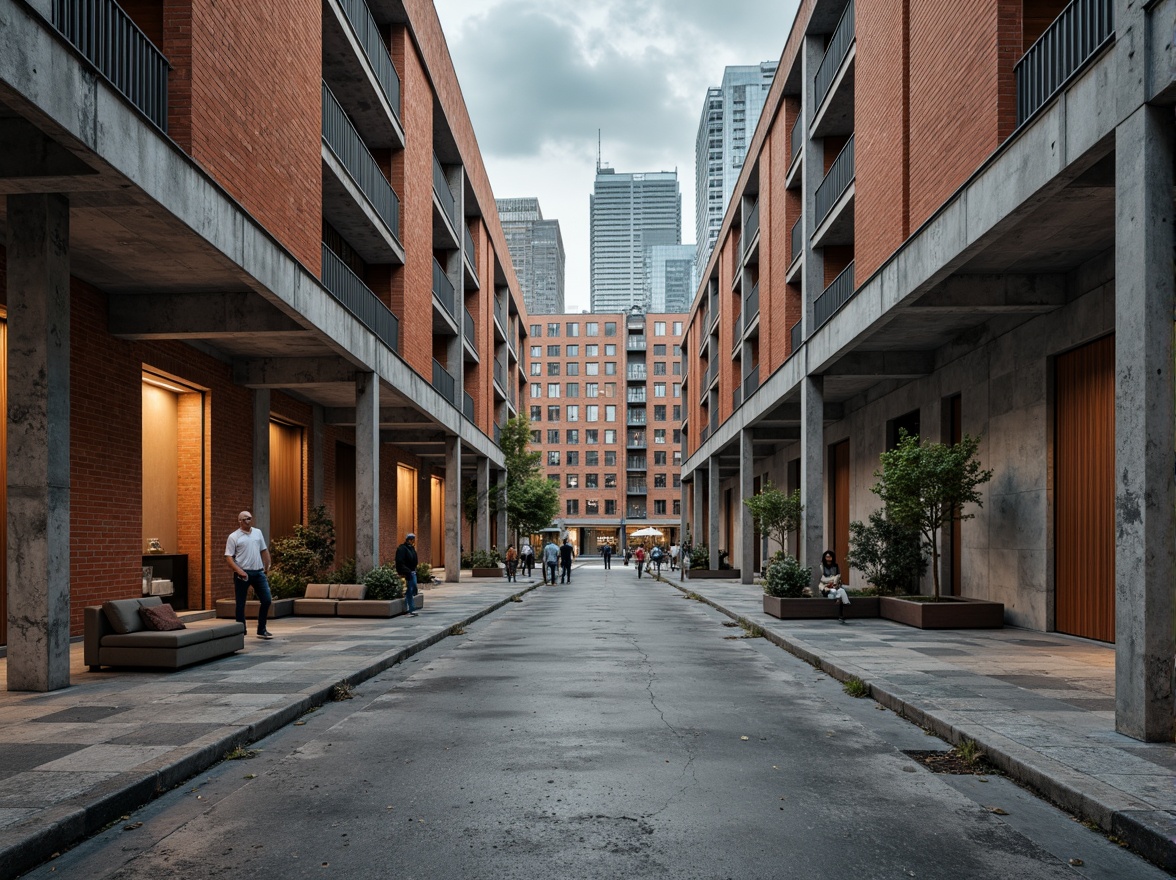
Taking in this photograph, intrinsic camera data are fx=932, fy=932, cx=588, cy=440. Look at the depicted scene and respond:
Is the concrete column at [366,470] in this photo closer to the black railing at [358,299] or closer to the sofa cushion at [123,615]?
the black railing at [358,299]

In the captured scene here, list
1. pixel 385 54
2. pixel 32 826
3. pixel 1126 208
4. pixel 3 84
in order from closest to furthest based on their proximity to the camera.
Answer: pixel 32 826 → pixel 3 84 → pixel 1126 208 → pixel 385 54

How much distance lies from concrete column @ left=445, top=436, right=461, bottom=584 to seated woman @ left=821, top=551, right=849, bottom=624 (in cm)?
1526

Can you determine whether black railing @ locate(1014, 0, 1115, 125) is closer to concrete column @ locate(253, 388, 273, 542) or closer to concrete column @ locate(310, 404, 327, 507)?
→ concrete column @ locate(253, 388, 273, 542)

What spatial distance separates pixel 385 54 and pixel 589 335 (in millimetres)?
81187

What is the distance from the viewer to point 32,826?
4637 mm

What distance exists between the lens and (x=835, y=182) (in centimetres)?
2105

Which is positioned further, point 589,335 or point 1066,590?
point 589,335

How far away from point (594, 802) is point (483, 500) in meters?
33.7

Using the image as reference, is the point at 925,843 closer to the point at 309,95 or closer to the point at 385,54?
the point at 309,95

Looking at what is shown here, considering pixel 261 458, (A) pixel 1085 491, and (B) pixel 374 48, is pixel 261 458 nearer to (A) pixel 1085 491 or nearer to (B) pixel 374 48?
(B) pixel 374 48

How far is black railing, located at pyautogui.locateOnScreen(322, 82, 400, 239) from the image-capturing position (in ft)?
58.4

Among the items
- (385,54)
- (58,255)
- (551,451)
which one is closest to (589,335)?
(551,451)

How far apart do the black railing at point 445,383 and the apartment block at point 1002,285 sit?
9600 millimetres

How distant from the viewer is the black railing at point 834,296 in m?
19.3
